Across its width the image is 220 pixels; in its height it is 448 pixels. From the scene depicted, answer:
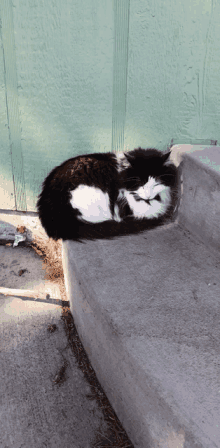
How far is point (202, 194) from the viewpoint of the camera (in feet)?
6.41

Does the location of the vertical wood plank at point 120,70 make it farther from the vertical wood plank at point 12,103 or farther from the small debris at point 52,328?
the small debris at point 52,328

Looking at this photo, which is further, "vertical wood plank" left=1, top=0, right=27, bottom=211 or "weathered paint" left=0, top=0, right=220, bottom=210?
"vertical wood plank" left=1, top=0, right=27, bottom=211

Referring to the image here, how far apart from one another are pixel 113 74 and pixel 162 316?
1959 mm

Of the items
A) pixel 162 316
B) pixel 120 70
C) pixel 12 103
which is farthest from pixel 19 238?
pixel 162 316

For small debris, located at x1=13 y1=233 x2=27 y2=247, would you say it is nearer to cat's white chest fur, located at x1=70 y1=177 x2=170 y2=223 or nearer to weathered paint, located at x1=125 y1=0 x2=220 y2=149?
cat's white chest fur, located at x1=70 y1=177 x2=170 y2=223

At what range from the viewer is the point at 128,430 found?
1.40 m

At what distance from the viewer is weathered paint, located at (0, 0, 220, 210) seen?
2361 millimetres

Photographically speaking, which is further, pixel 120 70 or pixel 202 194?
pixel 120 70

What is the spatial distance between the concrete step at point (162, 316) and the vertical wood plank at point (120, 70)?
0.80 m

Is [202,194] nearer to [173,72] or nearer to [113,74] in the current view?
[173,72]

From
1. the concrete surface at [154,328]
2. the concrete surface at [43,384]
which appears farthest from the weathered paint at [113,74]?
the concrete surface at [43,384]

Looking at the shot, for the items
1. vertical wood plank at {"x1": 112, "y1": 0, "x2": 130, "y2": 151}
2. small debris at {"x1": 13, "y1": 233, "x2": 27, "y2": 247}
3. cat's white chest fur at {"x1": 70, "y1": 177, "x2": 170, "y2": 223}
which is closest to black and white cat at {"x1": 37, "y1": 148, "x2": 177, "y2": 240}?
cat's white chest fur at {"x1": 70, "y1": 177, "x2": 170, "y2": 223}

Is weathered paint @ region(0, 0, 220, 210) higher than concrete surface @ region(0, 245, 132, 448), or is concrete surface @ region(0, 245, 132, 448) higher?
weathered paint @ region(0, 0, 220, 210)

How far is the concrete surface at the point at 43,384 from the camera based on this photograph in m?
1.48
